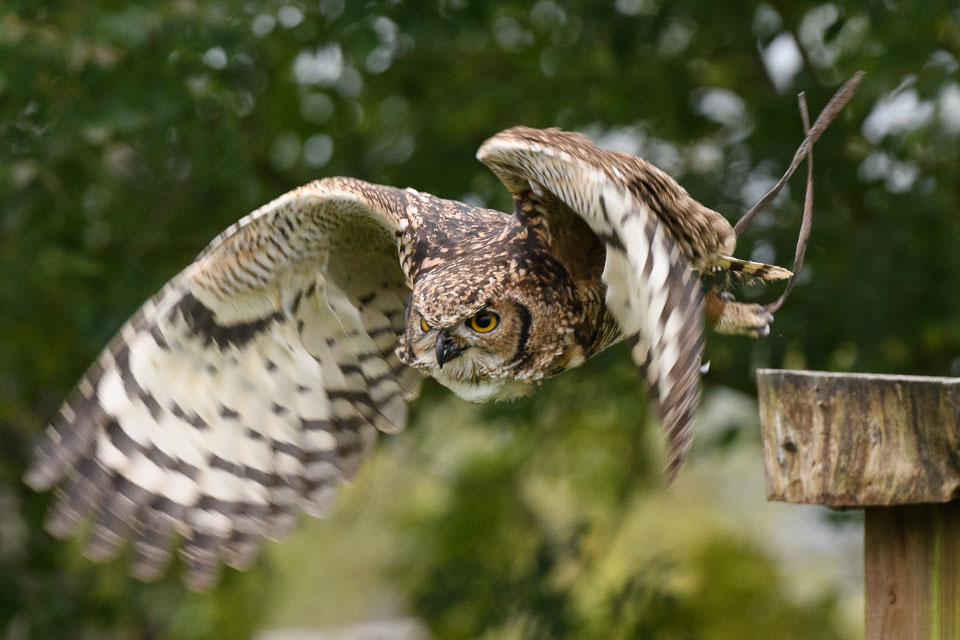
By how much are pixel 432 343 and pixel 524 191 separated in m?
0.50

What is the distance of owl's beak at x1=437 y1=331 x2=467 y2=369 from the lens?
300 cm

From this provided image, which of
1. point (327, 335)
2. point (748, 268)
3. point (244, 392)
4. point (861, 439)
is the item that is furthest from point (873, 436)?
point (244, 392)

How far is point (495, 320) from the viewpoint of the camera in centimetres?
297

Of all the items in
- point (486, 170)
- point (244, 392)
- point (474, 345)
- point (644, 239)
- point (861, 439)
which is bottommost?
point (244, 392)

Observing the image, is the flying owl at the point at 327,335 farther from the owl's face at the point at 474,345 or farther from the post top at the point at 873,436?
the post top at the point at 873,436

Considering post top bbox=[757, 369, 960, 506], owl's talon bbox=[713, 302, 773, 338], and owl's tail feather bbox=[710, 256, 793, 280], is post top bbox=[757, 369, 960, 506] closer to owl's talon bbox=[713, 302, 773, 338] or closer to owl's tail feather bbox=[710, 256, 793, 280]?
owl's tail feather bbox=[710, 256, 793, 280]

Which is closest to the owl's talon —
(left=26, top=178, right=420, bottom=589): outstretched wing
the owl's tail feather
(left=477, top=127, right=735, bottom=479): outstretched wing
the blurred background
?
the owl's tail feather

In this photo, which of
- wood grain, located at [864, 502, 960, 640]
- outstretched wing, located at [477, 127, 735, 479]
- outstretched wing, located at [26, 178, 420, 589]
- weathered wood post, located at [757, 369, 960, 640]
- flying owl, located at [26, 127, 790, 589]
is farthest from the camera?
outstretched wing, located at [26, 178, 420, 589]

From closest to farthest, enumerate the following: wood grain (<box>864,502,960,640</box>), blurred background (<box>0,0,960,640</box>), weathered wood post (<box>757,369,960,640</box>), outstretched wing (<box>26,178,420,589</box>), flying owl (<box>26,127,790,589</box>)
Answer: weathered wood post (<box>757,369,960,640</box>) < wood grain (<box>864,502,960,640</box>) < flying owl (<box>26,127,790,589</box>) < outstretched wing (<box>26,178,420,589</box>) < blurred background (<box>0,0,960,640</box>)

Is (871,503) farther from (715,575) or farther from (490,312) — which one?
(715,575)

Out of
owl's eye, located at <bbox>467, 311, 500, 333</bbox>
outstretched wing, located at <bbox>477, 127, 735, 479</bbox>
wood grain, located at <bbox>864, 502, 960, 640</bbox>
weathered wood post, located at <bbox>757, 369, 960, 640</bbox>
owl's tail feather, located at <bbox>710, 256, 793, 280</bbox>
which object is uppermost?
outstretched wing, located at <bbox>477, 127, 735, 479</bbox>

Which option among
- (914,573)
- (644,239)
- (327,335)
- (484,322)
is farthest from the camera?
(327,335)

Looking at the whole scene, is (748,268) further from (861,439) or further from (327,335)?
(327,335)

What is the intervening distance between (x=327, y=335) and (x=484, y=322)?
3.00 ft
